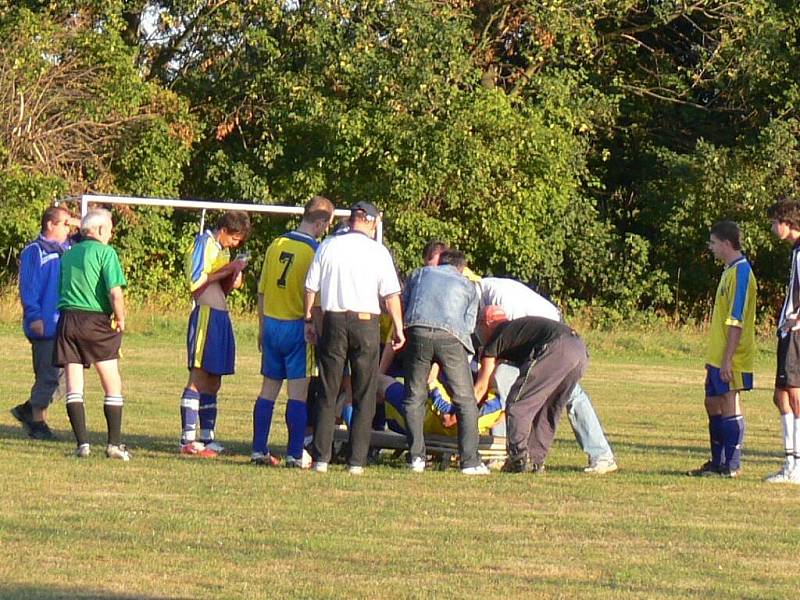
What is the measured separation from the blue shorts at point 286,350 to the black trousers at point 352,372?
0.22 meters

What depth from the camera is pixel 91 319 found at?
10.8m

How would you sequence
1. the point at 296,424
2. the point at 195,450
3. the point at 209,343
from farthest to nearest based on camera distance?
the point at 209,343 → the point at 195,450 → the point at 296,424

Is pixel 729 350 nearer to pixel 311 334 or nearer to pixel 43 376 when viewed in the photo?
pixel 311 334

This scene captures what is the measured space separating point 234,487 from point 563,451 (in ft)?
12.4

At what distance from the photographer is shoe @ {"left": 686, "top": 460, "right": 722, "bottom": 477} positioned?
36.2ft

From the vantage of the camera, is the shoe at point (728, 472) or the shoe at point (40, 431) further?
the shoe at point (40, 431)

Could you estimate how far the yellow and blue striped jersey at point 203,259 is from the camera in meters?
11.5

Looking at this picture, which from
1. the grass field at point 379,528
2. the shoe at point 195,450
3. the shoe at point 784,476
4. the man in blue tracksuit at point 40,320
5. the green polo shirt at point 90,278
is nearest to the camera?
the grass field at point 379,528

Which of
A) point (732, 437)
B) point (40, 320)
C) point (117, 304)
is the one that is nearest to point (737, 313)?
point (732, 437)

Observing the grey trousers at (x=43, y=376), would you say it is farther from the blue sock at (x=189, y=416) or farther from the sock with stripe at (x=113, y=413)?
the sock with stripe at (x=113, y=413)

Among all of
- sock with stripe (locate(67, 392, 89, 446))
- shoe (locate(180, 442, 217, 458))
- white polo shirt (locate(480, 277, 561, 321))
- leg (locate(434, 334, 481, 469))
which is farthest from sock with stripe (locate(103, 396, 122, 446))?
white polo shirt (locate(480, 277, 561, 321))

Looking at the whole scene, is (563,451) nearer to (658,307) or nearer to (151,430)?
(151,430)

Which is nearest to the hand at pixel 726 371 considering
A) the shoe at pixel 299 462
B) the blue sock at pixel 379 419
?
the blue sock at pixel 379 419

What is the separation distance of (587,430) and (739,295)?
1439 millimetres
